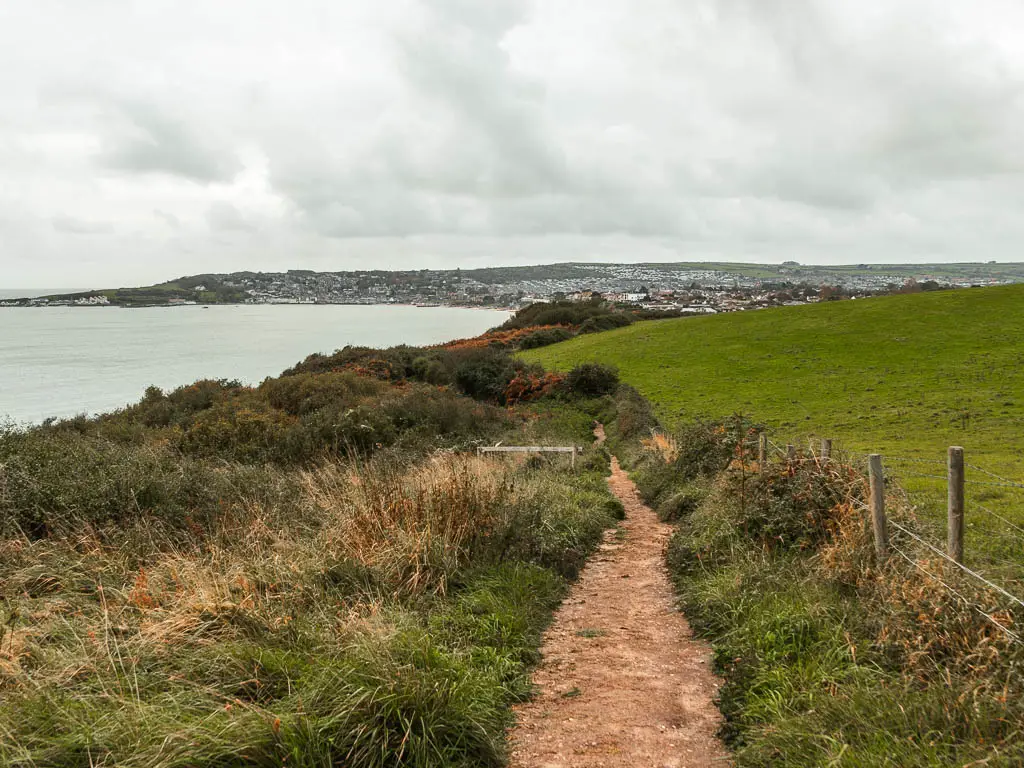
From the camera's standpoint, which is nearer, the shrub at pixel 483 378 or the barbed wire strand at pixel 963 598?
the barbed wire strand at pixel 963 598

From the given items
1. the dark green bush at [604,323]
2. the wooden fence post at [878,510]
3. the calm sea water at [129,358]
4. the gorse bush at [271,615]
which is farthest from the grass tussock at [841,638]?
the dark green bush at [604,323]

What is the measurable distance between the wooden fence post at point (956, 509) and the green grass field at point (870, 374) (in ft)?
11.6

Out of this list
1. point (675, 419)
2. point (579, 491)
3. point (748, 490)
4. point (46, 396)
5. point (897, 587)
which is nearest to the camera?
point (897, 587)

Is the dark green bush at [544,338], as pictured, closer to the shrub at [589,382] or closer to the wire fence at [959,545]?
the shrub at [589,382]

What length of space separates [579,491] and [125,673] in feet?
32.7

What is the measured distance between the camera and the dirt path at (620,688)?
14.5ft

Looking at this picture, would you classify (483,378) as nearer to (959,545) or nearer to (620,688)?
(620,688)

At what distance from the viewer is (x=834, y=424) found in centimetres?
2538

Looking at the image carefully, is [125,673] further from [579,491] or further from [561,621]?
[579,491]

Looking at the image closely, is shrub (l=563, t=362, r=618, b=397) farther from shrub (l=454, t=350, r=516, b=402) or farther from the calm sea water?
the calm sea water

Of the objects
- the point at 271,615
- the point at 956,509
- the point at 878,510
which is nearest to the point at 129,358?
the point at 271,615

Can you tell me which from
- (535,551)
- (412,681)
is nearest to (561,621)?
(535,551)

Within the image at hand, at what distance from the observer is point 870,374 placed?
118 ft

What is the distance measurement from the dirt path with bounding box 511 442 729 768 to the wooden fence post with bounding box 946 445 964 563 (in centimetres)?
220
